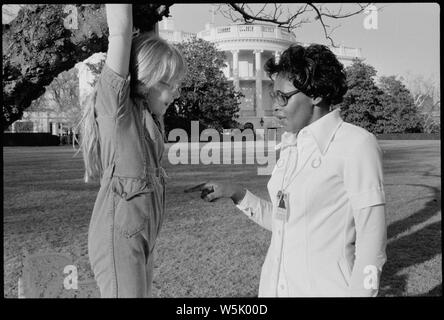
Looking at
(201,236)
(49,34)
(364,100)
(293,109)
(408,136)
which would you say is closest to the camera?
(293,109)

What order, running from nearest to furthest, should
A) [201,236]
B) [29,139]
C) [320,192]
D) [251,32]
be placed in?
[320,192]
[251,32]
[201,236]
[29,139]

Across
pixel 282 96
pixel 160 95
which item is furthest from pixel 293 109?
pixel 160 95

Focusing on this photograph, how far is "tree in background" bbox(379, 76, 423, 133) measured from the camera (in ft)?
44.4

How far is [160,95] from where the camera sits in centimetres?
139

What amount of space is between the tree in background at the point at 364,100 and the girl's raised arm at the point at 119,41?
11.1 meters

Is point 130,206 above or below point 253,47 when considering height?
below

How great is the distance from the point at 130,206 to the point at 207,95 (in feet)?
14.2

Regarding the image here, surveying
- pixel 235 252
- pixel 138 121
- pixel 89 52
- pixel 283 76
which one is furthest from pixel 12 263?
pixel 283 76

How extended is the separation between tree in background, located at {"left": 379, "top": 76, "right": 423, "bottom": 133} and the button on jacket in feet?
41.4

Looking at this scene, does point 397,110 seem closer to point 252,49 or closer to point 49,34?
point 252,49

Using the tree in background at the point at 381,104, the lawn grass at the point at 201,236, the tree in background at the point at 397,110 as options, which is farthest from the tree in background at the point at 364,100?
the lawn grass at the point at 201,236

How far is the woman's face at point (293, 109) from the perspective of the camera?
1292 millimetres

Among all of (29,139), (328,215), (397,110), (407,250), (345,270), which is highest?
(397,110)

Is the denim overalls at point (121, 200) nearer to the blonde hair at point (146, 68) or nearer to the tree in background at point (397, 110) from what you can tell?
the blonde hair at point (146, 68)
